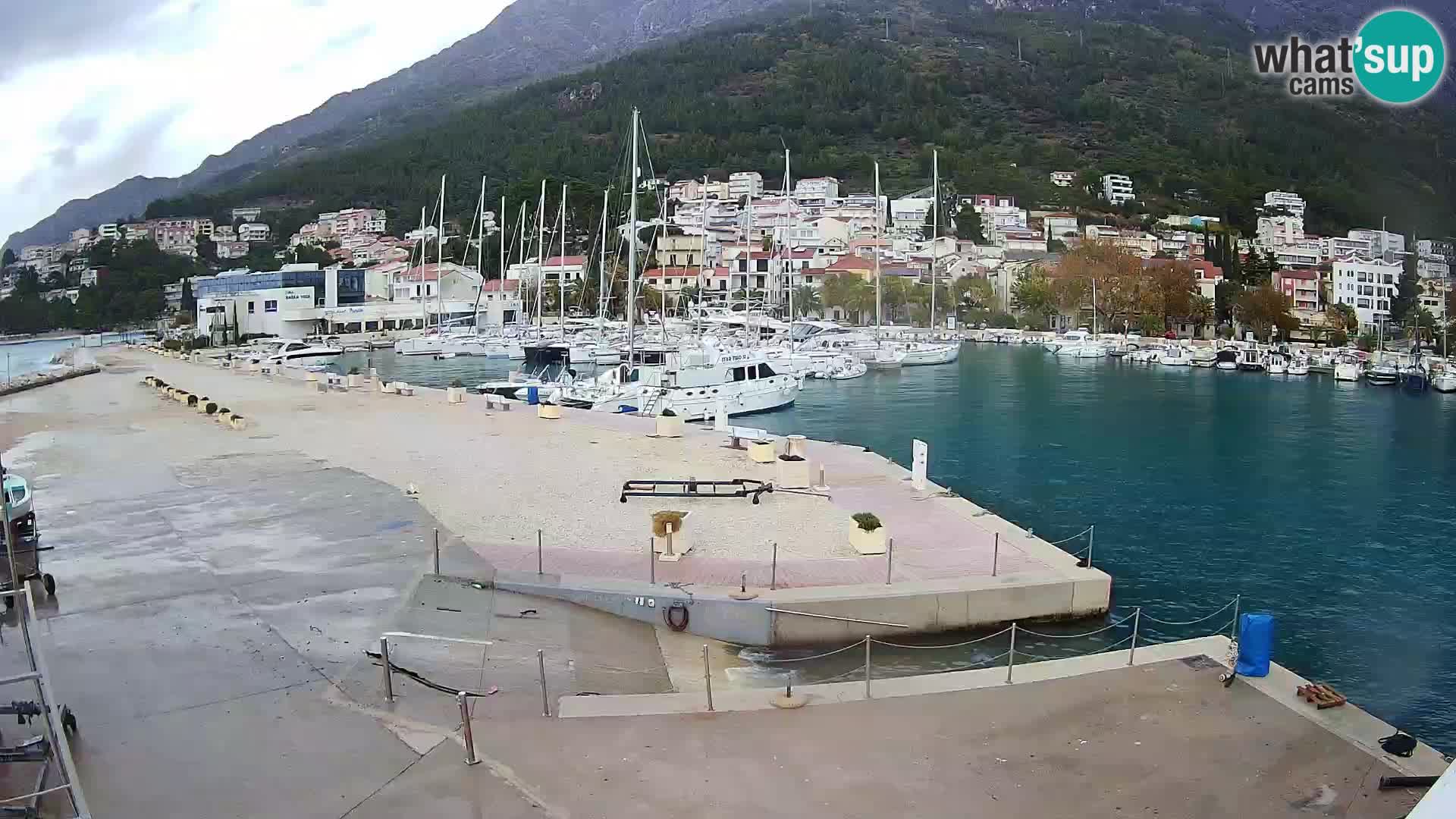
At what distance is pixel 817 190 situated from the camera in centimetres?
16425

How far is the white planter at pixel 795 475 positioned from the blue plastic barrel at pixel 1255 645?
9.85 m

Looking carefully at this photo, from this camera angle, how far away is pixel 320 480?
18.9 m

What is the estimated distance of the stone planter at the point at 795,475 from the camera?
18719mm

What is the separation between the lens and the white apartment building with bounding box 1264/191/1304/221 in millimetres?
154250

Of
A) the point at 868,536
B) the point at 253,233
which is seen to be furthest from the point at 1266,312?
the point at 253,233

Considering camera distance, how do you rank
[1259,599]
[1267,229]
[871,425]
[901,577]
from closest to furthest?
[901,577] < [1259,599] < [871,425] < [1267,229]

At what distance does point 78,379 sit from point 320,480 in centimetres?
3939

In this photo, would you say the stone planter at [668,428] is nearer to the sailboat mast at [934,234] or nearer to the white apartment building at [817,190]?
the sailboat mast at [934,234]

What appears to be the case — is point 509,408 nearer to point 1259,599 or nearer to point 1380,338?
point 1259,599

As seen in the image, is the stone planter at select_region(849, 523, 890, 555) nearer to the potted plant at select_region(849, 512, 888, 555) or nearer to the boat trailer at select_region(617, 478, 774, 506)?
the potted plant at select_region(849, 512, 888, 555)

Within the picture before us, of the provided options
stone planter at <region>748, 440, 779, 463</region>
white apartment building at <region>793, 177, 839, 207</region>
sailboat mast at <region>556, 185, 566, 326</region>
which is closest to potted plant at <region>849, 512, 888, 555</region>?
stone planter at <region>748, 440, 779, 463</region>

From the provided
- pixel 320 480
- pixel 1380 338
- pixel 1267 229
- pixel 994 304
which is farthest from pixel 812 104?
pixel 320 480

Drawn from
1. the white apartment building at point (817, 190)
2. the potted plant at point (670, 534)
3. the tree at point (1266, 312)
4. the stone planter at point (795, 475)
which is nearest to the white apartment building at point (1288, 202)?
the white apartment building at point (817, 190)

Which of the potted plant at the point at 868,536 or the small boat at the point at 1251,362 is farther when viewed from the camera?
the small boat at the point at 1251,362
